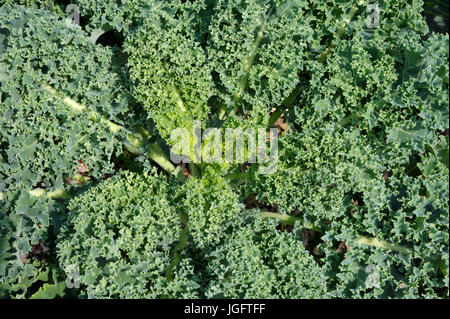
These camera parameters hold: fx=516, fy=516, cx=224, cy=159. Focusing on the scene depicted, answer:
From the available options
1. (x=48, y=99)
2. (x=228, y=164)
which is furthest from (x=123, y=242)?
(x=48, y=99)

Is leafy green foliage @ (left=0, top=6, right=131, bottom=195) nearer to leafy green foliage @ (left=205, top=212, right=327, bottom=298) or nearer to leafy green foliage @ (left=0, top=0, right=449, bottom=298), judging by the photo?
leafy green foliage @ (left=0, top=0, right=449, bottom=298)

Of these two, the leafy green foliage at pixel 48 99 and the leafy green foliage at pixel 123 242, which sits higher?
the leafy green foliage at pixel 48 99

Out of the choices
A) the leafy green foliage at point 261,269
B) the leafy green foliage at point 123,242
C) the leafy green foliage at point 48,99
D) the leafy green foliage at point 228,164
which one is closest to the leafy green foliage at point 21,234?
the leafy green foliage at point 228,164

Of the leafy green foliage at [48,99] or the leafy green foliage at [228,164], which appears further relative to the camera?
the leafy green foliage at [48,99]

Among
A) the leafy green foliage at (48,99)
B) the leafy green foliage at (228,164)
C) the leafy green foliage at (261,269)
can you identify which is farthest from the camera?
the leafy green foliage at (48,99)

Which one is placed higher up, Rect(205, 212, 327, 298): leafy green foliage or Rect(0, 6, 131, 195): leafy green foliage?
Rect(0, 6, 131, 195): leafy green foliage

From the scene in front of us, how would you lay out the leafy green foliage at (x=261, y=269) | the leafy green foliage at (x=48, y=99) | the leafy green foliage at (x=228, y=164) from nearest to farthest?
1. the leafy green foliage at (x=261, y=269)
2. the leafy green foliage at (x=228, y=164)
3. the leafy green foliage at (x=48, y=99)

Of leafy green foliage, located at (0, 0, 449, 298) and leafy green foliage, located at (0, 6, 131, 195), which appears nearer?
leafy green foliage, located at (0, 0, 449, 298)

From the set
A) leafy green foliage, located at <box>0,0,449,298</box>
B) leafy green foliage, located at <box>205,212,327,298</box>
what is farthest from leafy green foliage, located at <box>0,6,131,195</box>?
leafy green foliage, located at <box>205,212,327,298</box>

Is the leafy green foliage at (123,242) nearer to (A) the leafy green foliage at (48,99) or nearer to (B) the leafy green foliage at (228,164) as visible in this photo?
(B) the leafy green foliage at (228,164)

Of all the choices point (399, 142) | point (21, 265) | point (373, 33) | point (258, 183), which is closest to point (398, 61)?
point (373, 33)
